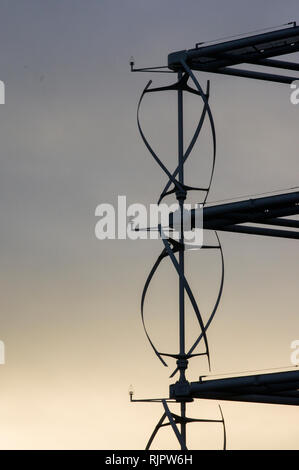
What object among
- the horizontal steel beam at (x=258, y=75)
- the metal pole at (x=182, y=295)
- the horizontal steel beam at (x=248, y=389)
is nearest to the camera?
the horizontal steel beam at (x=248, y=389)

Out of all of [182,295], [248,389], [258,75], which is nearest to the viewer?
[248,389]

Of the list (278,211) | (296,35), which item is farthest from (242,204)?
(296,35)

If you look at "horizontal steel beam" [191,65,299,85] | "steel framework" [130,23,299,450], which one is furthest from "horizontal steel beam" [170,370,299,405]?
"horizontal steel beam" [191,65,299,85]

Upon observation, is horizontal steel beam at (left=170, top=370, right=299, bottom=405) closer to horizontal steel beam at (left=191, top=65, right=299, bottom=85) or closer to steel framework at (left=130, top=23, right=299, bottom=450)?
steel framework at (left=130, top=23, right=299, bottom=450)

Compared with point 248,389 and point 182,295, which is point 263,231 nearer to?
point 182,295

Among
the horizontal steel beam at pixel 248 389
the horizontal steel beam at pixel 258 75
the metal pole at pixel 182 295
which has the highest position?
the horizontal steel beam at pixel 258 75

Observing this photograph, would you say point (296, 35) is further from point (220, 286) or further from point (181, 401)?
point (181, 401)

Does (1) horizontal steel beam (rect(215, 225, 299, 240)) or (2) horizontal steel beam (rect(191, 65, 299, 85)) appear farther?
(2) horizontal steel beam (rect(191, 65, 299, 85))

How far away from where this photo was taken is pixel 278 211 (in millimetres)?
103000

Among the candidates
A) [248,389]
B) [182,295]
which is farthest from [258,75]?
[248,389]

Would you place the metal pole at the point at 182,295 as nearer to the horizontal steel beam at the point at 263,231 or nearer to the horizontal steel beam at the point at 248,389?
the horizontal steel beam at the point at 248,389

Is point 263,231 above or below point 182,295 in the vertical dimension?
above

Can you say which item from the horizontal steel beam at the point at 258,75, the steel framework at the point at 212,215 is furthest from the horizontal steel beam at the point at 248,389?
the horizontal steel beam at the point at 258,75
